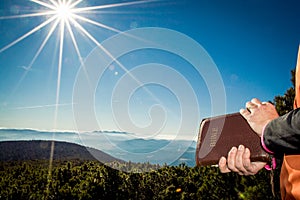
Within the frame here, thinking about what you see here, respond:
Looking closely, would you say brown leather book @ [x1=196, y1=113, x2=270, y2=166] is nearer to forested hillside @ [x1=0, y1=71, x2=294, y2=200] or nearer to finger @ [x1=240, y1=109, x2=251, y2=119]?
finger @ [x1=240, y1=109, x2=251, y2=119]

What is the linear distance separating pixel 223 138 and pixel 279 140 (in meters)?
0.36

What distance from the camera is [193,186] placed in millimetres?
27156

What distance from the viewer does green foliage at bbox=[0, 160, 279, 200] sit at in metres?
23.6

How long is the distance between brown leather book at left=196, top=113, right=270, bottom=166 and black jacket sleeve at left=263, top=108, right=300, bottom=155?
164 millimetres

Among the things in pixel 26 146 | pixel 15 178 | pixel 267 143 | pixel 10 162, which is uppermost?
pixel 26 146

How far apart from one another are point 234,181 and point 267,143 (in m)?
20.9

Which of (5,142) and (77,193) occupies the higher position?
(5,142)

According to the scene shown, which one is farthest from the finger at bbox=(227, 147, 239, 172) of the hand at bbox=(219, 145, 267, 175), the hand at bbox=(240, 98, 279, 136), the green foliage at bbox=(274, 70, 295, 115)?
the green foliage at bbox=(274, 70, 295, 115)

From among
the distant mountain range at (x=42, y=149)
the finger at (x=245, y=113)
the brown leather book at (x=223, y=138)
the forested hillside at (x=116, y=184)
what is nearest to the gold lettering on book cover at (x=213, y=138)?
the brown leather book at (x=223, y=138)

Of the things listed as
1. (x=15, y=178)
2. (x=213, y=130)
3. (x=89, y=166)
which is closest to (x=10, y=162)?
(x=15, y=178)

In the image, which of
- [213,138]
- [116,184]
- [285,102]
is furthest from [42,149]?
[213,138]

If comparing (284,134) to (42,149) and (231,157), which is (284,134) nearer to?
(231,157)

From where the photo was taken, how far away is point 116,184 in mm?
31781

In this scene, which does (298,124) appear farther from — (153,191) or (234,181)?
(153,191)
